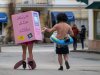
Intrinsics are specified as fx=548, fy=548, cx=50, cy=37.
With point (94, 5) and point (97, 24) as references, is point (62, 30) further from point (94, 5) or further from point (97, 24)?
point (97, 24)

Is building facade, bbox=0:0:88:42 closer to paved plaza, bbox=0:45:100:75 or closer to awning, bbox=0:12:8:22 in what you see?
awning, bbox=0:12:8:22

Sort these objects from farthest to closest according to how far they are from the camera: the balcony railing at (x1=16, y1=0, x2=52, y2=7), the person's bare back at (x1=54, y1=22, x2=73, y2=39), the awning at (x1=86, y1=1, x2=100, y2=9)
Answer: the balcony railing at (x1=16, y1=0, x2=52, y2=7)
the awning at (x1=86, y1=1, x2=100, y2=9)
the person's bare back at (x1=54, y1=22, x2=73, y2=39)

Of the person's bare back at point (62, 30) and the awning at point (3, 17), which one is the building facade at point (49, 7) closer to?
the awning at point (3, 17)

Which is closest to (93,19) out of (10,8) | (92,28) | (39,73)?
(92,28)


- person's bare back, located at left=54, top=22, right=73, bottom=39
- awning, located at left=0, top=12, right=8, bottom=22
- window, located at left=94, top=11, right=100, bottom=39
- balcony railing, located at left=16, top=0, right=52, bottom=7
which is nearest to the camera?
person's bare back, located at left=54, top=22, right=73, bottom=39

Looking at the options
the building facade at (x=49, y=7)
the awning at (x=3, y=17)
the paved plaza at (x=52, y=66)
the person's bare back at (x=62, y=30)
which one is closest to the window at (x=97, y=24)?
the paved plaza at (x=52, y=66)

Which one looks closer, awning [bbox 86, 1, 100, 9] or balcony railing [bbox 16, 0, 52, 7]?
awning [bbox 86, 1, 100, 9]

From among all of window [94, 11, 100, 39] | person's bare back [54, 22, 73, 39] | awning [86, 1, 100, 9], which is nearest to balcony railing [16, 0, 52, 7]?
window [94, 11, 100, 39]

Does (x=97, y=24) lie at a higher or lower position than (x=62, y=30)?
lower

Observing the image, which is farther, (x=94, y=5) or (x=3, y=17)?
(x=3, y=17)

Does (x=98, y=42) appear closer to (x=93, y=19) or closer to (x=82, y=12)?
(x=93, y=19)

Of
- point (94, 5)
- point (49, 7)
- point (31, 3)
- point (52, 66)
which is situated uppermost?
point (94, 5)

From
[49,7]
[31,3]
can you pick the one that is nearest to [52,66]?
[31,3]

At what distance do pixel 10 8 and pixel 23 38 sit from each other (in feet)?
130
